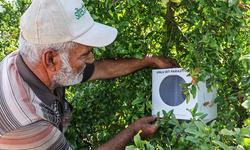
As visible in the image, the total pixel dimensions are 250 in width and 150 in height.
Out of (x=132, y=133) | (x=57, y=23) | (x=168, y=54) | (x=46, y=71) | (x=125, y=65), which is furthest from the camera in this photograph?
(x=168, y=54)

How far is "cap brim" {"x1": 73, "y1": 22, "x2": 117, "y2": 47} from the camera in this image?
166cm

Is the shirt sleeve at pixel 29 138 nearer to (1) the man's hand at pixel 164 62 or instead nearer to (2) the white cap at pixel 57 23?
(2) the white cap at pixel 57 23

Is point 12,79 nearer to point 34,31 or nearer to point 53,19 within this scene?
point 34,31

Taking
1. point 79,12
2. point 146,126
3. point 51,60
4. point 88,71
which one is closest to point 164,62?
point 146,126

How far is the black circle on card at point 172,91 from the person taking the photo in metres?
1.76

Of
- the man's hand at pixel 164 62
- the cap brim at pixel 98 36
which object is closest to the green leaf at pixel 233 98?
the man's hand at pixel 164 62

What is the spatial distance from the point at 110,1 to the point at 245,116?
4.39ft

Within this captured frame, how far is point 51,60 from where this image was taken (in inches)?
65.8

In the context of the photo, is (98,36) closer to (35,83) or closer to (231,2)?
(35,83)

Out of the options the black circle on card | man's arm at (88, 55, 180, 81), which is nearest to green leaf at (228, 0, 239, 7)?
the black circle on card

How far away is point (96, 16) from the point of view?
1744 millimetres

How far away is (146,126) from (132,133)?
0.12 metres

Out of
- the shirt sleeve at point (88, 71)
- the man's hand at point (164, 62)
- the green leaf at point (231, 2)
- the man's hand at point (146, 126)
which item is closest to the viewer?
the green leaf at point (231, 2)

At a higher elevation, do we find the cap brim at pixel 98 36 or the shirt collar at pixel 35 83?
the cap brim at pixel 98 36
